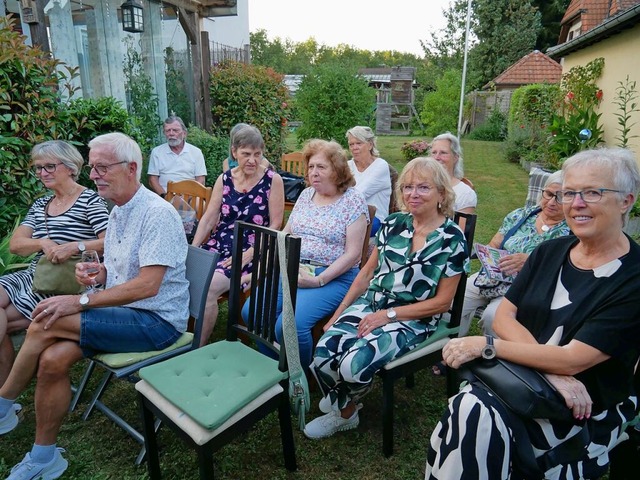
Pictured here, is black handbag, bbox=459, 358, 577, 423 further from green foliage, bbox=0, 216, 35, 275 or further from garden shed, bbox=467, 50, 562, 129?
garden shed, bbox=467, 50, 562, 129

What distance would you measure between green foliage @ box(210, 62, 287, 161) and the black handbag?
7097 mm

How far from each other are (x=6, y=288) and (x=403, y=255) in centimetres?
239

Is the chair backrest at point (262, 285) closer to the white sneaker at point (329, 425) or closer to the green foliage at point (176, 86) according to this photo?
the white sneaker at point (329, 425)

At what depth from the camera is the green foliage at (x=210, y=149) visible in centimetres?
704

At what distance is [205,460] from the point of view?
1.70 meters

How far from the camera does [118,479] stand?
2.15 meters

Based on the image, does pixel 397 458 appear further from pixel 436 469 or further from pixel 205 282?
pixel 205 282

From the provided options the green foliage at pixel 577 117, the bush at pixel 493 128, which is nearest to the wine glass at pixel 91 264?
the green foliage at pixel 577 117

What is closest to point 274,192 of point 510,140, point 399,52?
point 510,140

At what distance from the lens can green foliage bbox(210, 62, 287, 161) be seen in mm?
8172

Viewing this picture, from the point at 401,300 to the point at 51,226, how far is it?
2233 millimetres

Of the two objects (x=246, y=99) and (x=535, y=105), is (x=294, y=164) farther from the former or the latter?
(x=535, y=105)

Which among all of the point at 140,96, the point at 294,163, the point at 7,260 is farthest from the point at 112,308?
the point at 140,96

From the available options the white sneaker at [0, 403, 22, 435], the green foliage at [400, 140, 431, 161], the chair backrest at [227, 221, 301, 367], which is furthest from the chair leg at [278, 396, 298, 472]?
the green foliage at [400, 140, 431, 161]
